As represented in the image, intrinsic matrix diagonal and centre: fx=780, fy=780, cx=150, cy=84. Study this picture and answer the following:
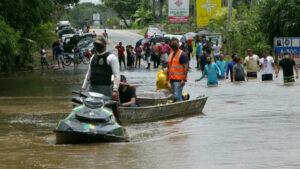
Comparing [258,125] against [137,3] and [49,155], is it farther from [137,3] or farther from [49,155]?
[137,3]

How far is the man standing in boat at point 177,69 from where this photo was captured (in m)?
18.3

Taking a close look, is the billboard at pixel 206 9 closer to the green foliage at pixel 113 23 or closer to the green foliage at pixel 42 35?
the green foliage at pixel 42 35

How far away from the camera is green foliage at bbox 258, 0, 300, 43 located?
46625 millimetres

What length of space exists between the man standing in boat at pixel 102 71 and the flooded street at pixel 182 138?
110 cm

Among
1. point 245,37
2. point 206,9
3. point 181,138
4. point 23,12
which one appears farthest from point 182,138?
point 206,9

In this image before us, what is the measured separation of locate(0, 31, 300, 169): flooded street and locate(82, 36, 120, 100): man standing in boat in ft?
3.60

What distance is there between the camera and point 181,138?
14234mm

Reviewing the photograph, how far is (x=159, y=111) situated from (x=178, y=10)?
5838 centimetres

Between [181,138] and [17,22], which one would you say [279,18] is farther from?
[181,138]

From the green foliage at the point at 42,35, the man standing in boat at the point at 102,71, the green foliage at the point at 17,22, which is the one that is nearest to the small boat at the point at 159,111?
the man standing in boat at the point at 102,71

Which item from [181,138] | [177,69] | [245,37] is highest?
[245,37]

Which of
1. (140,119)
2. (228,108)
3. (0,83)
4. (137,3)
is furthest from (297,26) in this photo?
(137,3)

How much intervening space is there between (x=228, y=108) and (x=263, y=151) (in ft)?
27.6

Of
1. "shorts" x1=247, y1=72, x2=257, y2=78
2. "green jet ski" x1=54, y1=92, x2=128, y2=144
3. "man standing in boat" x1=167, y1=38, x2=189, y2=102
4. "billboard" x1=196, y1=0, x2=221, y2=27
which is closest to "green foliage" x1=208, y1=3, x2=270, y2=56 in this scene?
"billboard" x1=196, y1=0, x2=221, y2=27
